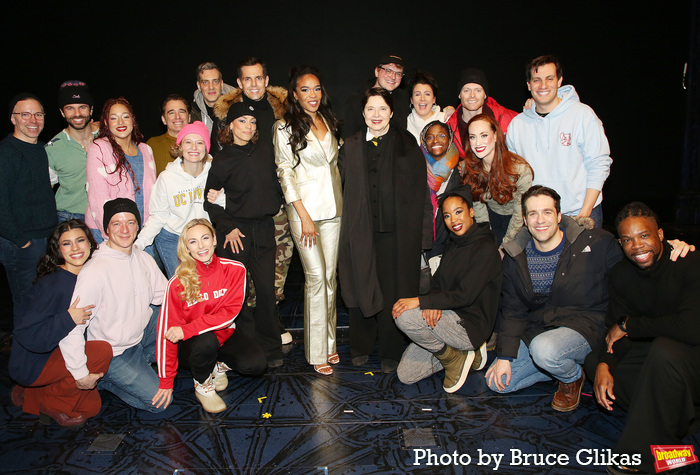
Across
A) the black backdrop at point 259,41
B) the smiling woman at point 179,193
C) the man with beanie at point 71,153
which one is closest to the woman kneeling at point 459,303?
the smiling woman at point 179,193

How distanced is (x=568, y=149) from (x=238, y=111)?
1.95 m

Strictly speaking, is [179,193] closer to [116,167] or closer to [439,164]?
[116,167]

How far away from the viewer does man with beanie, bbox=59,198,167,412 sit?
2381 mm

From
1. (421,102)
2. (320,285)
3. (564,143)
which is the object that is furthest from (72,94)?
(564,143)

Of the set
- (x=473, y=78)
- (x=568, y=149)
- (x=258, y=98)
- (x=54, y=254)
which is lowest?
(x=54, y=254)

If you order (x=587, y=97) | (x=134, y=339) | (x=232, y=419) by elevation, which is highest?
(x=587, y=97)

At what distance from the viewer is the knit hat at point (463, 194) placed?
2.65 m

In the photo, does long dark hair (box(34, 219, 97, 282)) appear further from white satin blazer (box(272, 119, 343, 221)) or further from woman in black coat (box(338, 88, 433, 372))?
woman in black coat (box(338, 88, 433, 372))

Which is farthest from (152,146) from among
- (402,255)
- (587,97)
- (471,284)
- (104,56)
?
(587,97)

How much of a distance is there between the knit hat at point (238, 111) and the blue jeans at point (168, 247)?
784mm

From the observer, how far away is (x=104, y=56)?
231 inches

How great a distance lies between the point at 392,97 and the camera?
9.98 ft

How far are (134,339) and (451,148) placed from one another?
2127 mm

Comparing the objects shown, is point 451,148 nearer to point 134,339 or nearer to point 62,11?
point 134,339
